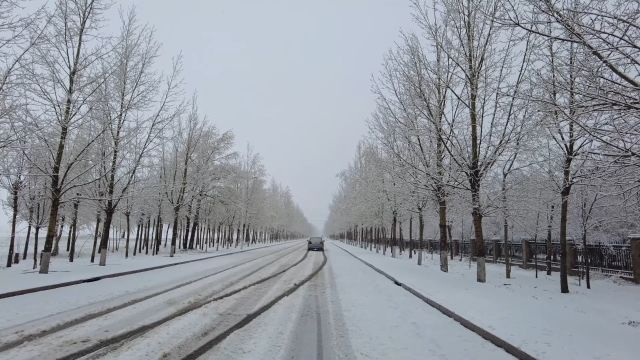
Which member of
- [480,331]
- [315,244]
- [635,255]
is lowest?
[480,331]

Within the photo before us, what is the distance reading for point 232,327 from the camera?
24.1 feet

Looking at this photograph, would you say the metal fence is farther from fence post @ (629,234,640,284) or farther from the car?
the car

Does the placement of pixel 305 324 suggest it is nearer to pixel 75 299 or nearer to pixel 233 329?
pixel 233 329

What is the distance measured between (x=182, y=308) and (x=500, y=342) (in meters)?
6.20

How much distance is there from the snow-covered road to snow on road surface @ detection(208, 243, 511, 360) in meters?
0.02

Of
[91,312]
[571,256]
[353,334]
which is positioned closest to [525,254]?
[571,256]

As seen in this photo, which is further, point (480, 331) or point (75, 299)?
point (75, 299)

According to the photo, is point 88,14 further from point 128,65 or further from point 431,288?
point 431,288

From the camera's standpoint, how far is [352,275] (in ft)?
59.0

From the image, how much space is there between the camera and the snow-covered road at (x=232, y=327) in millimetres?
5922

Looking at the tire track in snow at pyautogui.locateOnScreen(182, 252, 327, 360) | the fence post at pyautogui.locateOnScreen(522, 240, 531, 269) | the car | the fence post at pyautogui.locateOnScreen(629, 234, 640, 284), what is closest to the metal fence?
the fence post at pyautogui.locateOnScreen(522, 240, 531, 269)

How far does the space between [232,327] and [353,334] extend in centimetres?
204

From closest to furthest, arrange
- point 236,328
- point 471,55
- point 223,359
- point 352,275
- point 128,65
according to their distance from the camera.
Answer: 1. point 223,359
2. point 236,328
3. point 471,55
4. point 352,275
5. point 128,65

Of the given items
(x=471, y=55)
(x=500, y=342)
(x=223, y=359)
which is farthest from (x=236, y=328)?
(x=471, y=55)
